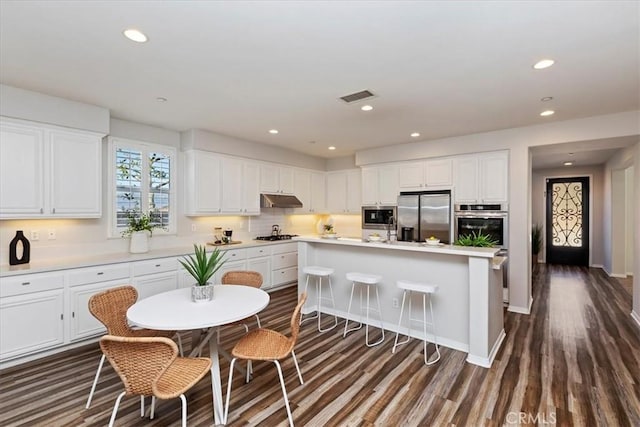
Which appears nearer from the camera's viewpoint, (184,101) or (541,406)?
(541,406)

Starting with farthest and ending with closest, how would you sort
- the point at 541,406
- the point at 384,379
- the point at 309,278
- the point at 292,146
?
the point at 292,146, the point at 309,278, the point at 384,379, the point at 541,406

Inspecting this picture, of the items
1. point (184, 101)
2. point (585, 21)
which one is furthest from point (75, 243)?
point (585, 21)

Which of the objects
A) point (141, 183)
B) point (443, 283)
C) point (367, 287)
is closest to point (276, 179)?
point (141, 183)

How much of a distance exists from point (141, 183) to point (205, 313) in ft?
9.97

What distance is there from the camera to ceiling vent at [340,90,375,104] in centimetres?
322

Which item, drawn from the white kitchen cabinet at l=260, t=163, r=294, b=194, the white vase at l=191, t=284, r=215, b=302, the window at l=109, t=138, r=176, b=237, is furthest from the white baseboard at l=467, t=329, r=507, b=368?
the window at l=109, t=138, r=176, b=237

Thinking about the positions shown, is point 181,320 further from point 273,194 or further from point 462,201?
point 462,201

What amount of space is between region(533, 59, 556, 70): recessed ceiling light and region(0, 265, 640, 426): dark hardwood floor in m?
2.70

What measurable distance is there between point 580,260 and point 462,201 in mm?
5650

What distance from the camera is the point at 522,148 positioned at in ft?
14.7

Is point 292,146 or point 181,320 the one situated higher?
point 292,146

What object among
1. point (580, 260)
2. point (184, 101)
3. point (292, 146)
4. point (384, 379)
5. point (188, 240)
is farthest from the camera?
point (580, 260)

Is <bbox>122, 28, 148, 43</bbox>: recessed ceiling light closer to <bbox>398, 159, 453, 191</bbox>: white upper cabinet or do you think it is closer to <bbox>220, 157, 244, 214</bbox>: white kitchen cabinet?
<bbox>220, 157, 244, 214</bbox>: white kitchen cabinet

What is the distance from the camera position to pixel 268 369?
9.45 feet
